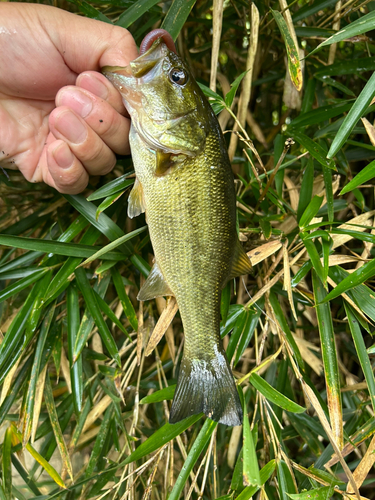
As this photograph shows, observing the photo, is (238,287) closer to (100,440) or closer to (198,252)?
(198,252)

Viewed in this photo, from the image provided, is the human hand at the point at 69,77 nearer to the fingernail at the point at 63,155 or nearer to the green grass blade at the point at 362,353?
the fingernail at the point at 63,155

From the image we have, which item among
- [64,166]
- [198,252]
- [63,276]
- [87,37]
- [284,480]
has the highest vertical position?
[87,37]

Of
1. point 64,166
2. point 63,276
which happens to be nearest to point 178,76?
point 64,166

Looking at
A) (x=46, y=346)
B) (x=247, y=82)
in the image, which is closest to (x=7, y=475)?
(x=46, y=346)

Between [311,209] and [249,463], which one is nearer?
[249,463]

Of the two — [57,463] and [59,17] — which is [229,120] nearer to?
[59,17]

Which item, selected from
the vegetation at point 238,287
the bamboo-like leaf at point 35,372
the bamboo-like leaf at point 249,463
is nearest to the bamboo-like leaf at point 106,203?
the vegetation at point 238,287
